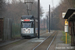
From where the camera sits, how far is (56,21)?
341 ft

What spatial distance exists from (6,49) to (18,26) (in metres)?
23.2

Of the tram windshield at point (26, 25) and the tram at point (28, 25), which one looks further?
the tram windshield at point (26, 25)

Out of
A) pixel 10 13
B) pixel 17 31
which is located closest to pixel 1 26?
pixel 17 31

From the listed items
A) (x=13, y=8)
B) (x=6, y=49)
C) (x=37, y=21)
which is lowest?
(x=6, y=49)

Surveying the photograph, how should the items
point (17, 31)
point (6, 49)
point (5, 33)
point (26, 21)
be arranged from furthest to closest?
point (17, 31)
point (26, 21)
point (5, 33)
point (6, 49)

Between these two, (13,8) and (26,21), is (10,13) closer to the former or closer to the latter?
(13,8)

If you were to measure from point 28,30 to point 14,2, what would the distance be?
50.6 metres

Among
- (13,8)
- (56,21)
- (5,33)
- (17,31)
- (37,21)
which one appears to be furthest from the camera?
(56,21)

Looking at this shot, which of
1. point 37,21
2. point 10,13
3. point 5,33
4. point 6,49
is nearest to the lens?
point 6,49

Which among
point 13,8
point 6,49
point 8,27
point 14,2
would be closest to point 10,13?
point 13,8

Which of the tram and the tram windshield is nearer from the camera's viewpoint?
the tram

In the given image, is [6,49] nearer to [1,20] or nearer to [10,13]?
[1,20]

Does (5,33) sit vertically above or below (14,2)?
below

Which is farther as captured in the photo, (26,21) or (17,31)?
(17,31)
